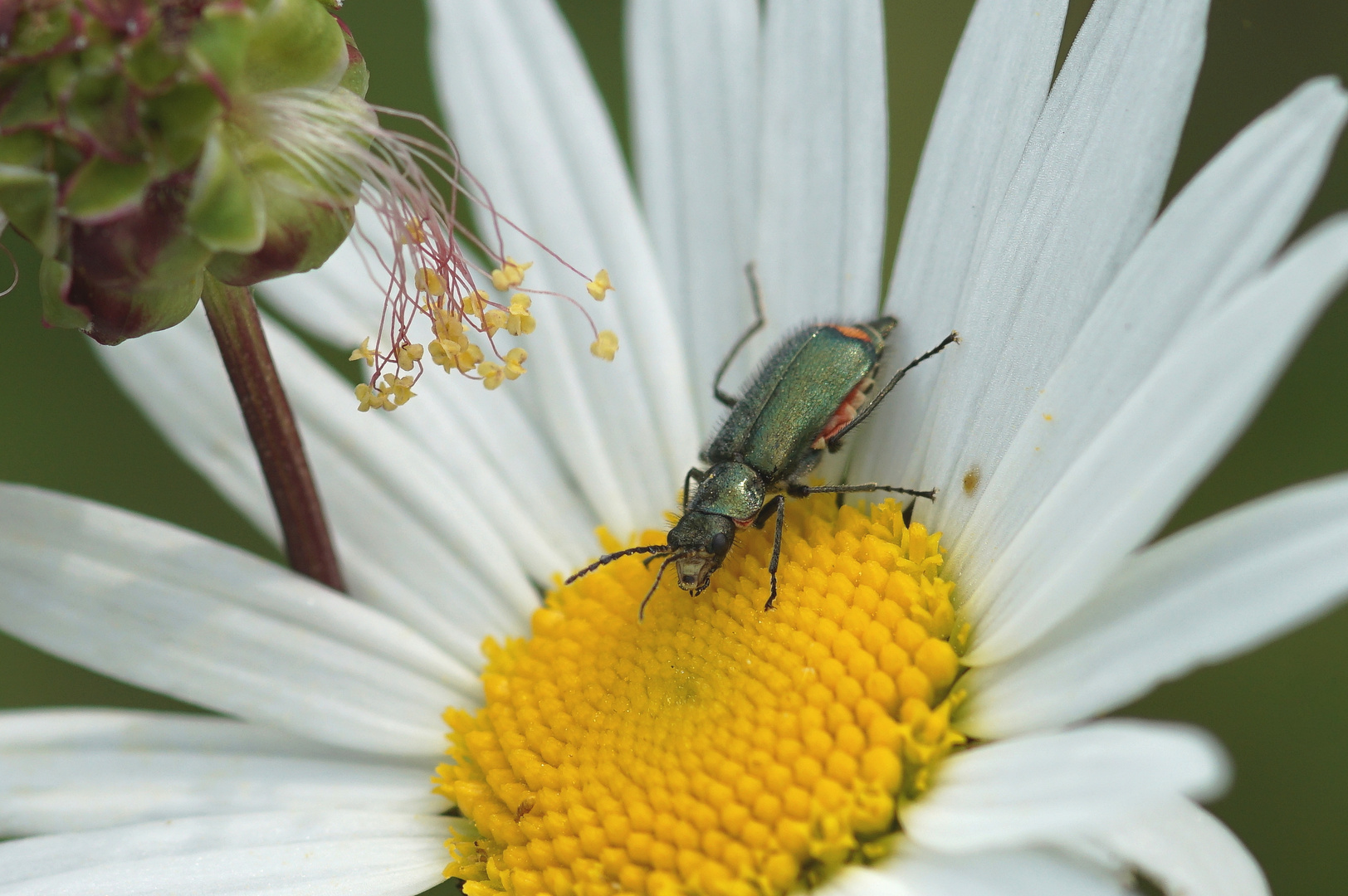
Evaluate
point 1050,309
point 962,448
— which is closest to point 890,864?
point 962,448

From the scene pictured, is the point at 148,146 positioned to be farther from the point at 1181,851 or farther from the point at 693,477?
the point at 1181,851

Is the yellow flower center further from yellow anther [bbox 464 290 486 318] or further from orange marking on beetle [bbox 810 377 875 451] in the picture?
yellow anther [bbox 464 290 486 318]

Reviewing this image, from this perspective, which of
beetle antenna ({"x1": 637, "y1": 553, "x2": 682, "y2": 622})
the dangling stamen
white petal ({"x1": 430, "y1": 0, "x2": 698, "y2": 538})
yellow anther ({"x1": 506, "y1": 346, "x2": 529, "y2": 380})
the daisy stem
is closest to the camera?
the dangling stamen

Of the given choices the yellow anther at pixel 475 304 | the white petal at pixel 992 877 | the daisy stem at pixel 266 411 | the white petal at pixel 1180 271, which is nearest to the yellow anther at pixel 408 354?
the yellow anther at pixel 475 304

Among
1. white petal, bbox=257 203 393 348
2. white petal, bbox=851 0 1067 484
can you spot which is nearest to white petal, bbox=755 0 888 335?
white petal, bbox=851 0 1067 484

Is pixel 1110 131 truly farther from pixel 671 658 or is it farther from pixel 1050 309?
pixel 671 658

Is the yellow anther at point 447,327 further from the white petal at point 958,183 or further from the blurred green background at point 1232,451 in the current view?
the blurred green background at point 1232,451

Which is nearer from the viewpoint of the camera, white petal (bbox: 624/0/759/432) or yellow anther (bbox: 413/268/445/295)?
yellow anther (bbox: 413/268/445/295)
